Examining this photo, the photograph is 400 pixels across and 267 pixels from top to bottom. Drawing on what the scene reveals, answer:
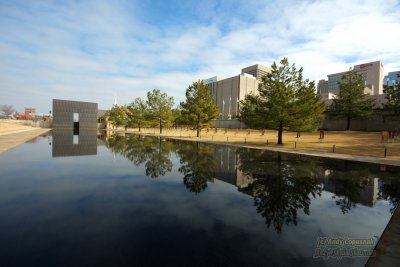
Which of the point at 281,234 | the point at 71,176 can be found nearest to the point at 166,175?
the point at 71,176

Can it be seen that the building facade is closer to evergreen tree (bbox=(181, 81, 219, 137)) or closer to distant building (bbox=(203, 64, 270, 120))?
evergreen tree (bbox=(181, 81, 219, 137))

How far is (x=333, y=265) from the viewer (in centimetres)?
434

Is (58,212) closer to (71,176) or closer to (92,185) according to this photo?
(92,185)


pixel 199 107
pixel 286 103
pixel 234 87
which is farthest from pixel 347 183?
pixel 234 87

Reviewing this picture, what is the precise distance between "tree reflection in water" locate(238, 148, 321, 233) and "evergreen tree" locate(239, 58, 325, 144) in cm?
1320

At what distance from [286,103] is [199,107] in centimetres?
1753

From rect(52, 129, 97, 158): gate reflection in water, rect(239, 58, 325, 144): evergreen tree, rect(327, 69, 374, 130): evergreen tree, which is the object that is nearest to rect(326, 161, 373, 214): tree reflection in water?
rect(239, 58, 325, 144): evergreen tree

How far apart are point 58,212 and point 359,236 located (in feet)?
27.3

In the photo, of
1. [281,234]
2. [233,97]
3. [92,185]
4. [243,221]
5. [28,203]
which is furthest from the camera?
[233,97]

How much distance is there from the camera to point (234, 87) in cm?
15400

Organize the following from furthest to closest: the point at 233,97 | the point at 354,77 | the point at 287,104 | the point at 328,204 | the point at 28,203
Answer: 1. the point at 233,97
2. the point at 354,77
3. the point at 287,104
4. the point at 328,204
5. the point at 28,203

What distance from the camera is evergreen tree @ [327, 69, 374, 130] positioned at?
45.4m

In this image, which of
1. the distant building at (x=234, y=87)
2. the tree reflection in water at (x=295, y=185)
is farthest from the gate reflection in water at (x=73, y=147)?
the distant building at (x=234, y=87)

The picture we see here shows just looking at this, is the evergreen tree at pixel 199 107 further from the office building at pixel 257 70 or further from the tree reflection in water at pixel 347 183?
the office building at pixel 257 70
